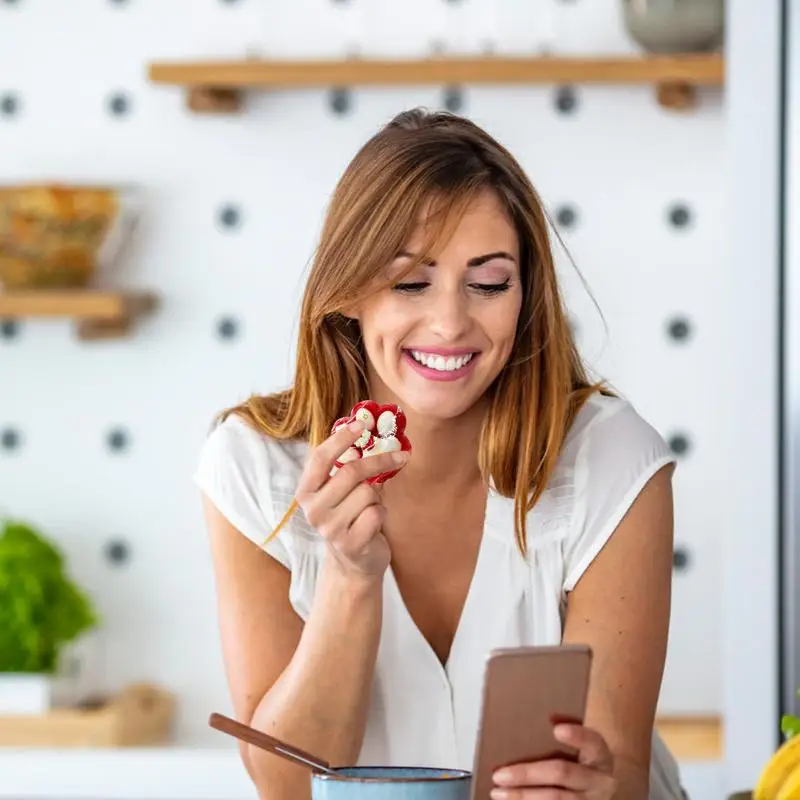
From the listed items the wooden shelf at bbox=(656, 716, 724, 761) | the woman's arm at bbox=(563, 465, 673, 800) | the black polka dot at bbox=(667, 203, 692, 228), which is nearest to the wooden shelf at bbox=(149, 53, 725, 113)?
the black polka dot at bbox=(667, 203, 692, 228)

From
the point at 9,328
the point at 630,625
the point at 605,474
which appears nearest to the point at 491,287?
the point at 605,474

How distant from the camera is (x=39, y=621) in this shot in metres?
2.61

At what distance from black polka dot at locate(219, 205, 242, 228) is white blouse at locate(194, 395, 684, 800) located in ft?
4.55

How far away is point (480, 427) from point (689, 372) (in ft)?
4.33

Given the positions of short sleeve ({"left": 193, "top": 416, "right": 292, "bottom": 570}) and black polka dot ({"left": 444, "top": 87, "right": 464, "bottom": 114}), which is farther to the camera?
black polka dot ({"left": 444, "top": 87, "right": 464, "bottom": 114})

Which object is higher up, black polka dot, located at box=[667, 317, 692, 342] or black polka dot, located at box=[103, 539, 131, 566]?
black polka dot, located at box=[667, 317, 692, 342]

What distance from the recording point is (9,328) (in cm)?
289

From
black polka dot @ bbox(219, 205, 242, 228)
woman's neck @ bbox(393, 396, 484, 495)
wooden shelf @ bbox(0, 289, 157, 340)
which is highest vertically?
black polka dot @ bbox(219, 205, 242, 228)

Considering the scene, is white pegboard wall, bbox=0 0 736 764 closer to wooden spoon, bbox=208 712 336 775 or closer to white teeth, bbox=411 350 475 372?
white teeth, bbox=411 350 475 372

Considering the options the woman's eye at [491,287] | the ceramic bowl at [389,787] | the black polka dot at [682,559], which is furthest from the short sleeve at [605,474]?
the black polka dot at [682,559]

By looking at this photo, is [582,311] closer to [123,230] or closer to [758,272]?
[758,272]

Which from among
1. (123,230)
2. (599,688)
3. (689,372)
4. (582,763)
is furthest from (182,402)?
(582,763)

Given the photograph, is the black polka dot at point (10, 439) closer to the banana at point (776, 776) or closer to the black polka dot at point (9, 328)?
the black polka dot at point (9, 328)

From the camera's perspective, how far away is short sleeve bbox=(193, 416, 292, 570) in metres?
1.49
